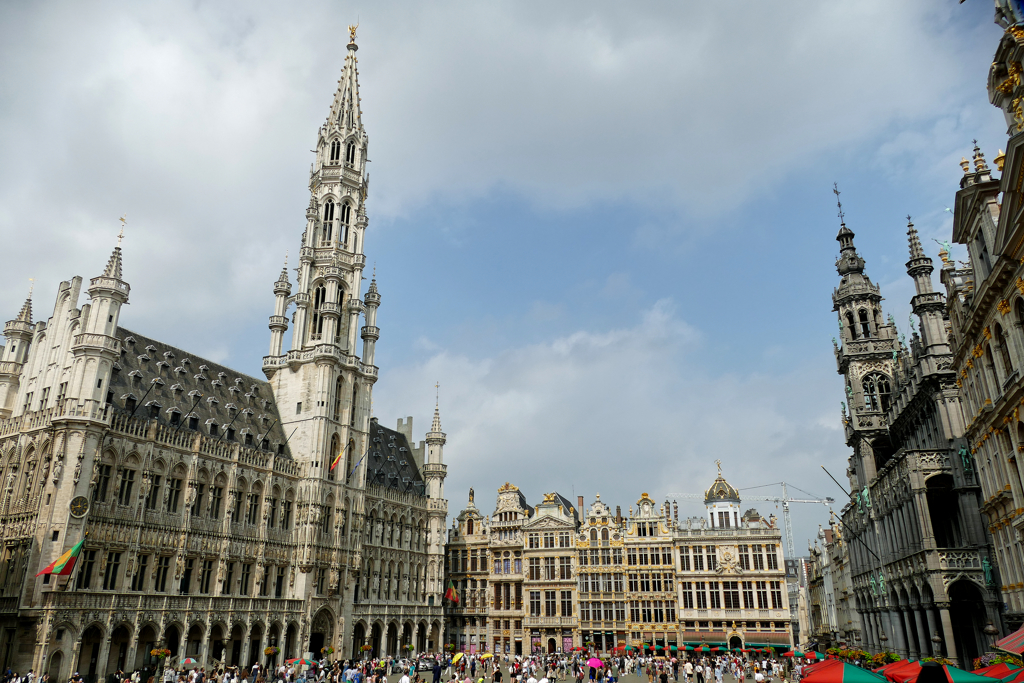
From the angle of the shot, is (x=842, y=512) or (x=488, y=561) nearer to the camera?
(x=842, y=512)

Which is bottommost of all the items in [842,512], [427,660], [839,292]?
[427,660]

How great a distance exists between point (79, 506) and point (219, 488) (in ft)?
33.5

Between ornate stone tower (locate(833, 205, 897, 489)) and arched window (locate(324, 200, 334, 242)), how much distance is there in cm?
4280

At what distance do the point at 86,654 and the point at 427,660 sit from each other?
22787mm

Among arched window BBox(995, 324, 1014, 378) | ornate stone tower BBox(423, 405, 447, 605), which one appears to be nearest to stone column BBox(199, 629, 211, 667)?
ornate stone tower BBox(423, 405, 447, 605)

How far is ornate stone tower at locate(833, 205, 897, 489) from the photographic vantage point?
45000 millimetres

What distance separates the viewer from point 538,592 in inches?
2633

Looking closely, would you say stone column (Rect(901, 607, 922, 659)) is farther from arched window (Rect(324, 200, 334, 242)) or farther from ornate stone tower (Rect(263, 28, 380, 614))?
arched window (Rect(324, 200, 334, 242))

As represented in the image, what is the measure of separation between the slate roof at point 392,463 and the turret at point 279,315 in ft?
35.7

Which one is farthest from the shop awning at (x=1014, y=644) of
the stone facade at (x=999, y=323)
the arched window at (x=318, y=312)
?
the arched window at (x=318, y=312)

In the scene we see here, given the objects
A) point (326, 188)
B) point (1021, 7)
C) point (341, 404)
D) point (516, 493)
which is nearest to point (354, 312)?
point (341, 404)

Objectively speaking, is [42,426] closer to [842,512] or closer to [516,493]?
[516,493]

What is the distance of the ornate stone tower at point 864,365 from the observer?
4500 centimetres

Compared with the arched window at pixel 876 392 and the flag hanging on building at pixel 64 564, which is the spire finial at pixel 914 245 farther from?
the flag hanging on building at pixel 64 564
